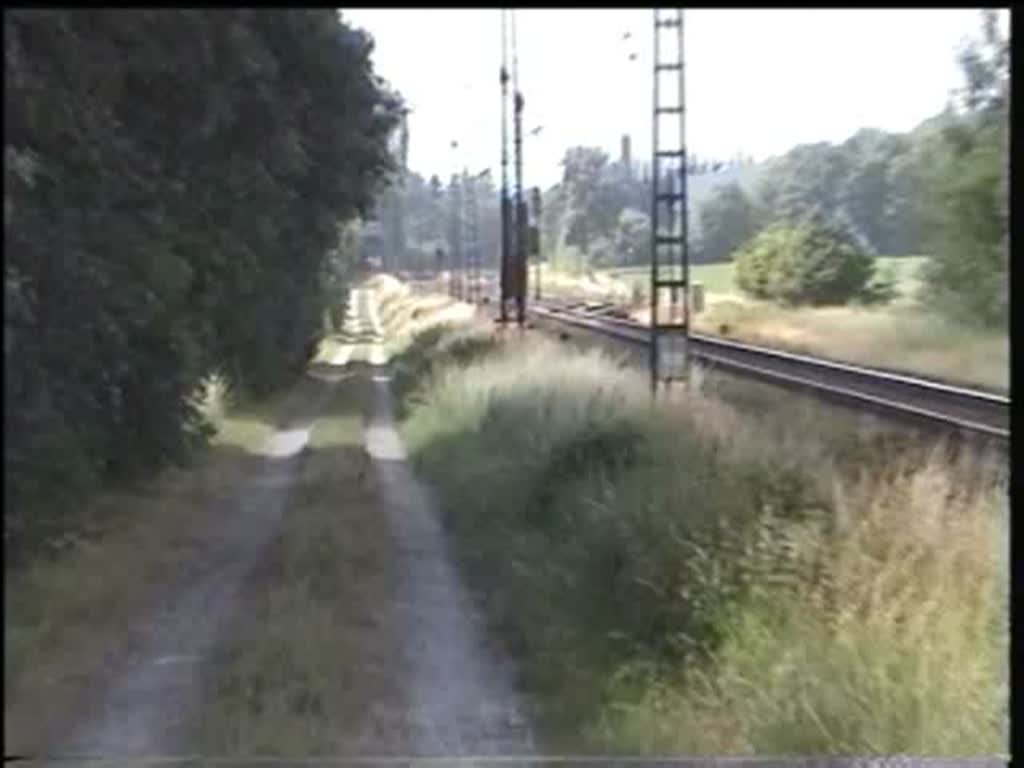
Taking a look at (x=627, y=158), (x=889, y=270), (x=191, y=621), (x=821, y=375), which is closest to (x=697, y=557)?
(x=821, y=375)

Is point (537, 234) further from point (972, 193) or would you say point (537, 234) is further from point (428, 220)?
point (972, 193)

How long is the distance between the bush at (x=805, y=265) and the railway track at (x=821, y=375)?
0.13 meters

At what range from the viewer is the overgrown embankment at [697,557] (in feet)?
11.7

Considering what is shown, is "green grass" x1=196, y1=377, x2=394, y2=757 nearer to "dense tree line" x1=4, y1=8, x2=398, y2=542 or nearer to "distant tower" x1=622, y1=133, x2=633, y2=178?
"dense tree line" x1=4, y1=8, x2=398, y2=542

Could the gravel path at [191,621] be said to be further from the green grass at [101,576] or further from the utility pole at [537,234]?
the utility pole at [537,234]

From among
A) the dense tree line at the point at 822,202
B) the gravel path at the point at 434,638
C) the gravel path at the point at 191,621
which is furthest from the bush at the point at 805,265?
the gravel path at the point at 191,621

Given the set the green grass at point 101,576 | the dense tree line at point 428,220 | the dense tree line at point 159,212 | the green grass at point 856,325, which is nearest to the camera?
the green grass at point 101,576

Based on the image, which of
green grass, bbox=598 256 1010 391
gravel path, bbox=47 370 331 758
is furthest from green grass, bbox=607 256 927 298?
gravel path, bbox=47 370 331 758

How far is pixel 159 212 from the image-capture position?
9.39 ft

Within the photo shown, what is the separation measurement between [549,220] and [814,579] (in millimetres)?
1143

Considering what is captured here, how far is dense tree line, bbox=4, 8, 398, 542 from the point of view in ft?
6.08

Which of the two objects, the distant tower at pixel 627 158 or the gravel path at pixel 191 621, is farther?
the distant tower at pixel 627 158

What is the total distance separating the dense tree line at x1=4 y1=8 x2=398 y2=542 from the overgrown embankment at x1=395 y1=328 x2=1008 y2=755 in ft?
1.22

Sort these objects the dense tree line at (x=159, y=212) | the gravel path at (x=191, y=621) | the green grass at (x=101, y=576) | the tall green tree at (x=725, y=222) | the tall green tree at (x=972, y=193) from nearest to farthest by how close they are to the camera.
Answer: the green grass at (x=101, y=576) → the dense tree line at (x=159, y=212) → the tall green tree at (x=972, y=193) → the gravel path at (x=191, y=621) → the tall green tree at (x=725, y=222)
